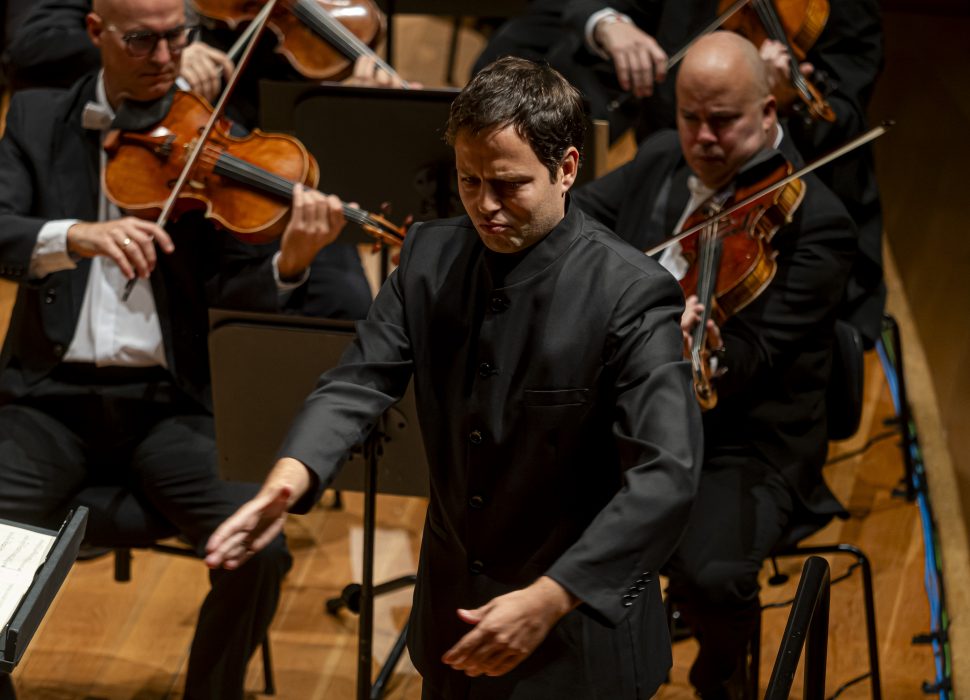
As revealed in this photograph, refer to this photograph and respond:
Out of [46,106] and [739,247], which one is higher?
[46,106]

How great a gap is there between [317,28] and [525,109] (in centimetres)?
196

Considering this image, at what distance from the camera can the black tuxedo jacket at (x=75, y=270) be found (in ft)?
9.12

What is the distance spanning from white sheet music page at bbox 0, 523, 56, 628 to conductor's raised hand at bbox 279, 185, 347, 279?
2.96 ft

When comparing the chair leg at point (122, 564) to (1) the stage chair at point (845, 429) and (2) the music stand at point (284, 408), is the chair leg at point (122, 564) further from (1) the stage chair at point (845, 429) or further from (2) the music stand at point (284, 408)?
(1) the stage chair at point (845, 429)

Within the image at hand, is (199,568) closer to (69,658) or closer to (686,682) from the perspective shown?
(69,658)

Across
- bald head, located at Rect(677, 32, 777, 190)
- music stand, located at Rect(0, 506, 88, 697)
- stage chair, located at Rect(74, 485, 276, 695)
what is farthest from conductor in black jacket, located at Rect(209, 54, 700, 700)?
stage chair, located at Rect(74, 485, 276, 695)

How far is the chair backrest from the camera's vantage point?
282 cm

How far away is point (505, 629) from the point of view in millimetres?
1429

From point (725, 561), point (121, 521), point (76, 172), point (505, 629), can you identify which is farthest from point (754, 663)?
point (76, 172)

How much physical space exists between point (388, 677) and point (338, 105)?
126cm

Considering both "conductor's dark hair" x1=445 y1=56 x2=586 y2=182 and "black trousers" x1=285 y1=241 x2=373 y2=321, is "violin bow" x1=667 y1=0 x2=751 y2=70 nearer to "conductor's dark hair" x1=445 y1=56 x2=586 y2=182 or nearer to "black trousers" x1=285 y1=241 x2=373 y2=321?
"black trousers" x1=285 y1=241 x2=373 y2=321

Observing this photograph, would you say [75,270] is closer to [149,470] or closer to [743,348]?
[149,470]

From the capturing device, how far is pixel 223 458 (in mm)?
2531

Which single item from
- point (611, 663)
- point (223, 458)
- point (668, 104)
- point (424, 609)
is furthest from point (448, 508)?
point (668, 104)
